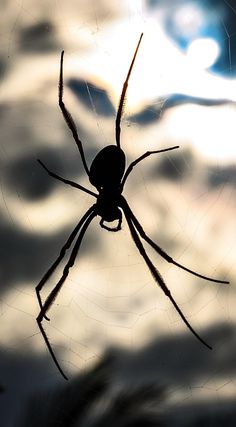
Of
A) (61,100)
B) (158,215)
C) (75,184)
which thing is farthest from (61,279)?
(158,215)

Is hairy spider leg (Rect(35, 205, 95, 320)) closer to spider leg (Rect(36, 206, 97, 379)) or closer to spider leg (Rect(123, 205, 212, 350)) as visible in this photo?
spider leg (Rect(36, 206, 97, 379))

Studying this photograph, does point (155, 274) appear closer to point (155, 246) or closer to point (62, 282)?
point (155, 246)

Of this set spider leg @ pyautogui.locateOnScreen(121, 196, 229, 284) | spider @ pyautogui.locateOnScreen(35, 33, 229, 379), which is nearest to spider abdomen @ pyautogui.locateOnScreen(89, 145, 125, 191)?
spider @ pyautogui.locateOnScreen(35, 33, 229, 379)

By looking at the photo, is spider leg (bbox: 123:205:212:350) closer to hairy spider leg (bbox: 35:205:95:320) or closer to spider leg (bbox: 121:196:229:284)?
spider leg (bbox: 121:196:229:284)

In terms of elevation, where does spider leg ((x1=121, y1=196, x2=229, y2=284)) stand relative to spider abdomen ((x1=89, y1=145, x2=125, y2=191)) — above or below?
below

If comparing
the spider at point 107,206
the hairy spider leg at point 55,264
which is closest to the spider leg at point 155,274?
the spider at point 107,206

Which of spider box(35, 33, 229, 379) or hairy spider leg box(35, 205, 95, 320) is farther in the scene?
hairy spider leg box(35, 205, 95, 320)

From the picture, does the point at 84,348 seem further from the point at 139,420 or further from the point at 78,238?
the point at 78,238

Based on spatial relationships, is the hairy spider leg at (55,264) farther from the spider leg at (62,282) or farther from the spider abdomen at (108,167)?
the spider abdomen at (108,167)
